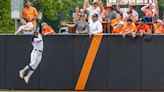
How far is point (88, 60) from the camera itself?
22000mm

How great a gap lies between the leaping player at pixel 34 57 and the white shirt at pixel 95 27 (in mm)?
1628

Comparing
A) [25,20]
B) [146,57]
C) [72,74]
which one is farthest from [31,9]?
[146,57]

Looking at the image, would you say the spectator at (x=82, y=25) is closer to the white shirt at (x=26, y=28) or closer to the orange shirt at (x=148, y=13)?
the white shirt at (x=26, y=28)

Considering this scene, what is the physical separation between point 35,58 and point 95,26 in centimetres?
216

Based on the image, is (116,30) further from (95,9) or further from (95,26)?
(95,9)

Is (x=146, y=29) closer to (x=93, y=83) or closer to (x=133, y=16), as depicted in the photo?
(x=133, y=16)

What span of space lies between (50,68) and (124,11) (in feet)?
11.0

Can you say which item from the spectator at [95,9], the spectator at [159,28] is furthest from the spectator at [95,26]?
the spectator at [159,28]

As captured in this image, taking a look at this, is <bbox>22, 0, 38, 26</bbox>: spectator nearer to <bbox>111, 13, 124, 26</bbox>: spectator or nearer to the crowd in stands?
the crowd in stands

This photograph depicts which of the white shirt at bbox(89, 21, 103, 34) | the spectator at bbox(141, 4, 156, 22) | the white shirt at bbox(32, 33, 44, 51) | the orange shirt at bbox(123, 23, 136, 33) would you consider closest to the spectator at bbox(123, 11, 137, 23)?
the spectator at bbox(141, 4, 156, 22)

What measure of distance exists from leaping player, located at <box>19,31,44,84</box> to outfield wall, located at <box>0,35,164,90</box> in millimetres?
388

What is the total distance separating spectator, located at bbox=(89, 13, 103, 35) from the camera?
21.9m

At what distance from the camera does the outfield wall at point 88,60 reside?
2181 cm

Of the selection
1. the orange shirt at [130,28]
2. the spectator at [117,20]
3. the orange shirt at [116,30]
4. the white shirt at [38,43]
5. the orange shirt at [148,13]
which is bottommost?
the white shirt at [38,43]
